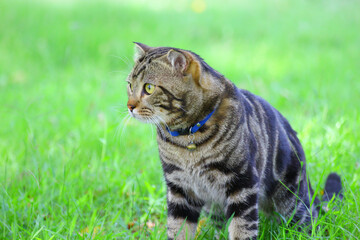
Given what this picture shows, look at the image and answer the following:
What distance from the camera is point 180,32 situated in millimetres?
6793

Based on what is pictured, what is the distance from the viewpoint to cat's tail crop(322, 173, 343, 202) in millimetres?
2414

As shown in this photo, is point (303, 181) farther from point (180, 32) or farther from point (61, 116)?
point (180, 32)

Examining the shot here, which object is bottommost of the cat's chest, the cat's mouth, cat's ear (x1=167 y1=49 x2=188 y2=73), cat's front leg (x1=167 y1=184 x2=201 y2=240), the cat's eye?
cat's front leg (x1=167 y1=184 x2=201 y2=240)

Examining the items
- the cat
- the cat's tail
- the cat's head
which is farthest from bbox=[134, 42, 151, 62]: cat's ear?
the cat's tail

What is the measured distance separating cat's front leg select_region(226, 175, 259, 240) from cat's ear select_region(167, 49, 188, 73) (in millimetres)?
649

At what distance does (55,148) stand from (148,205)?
1144 millimetres

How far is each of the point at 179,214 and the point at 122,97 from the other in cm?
264

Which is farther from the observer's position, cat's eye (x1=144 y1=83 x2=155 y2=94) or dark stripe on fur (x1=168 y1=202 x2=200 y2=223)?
dark stripe on fur (x1=168 y1=202 x2=200 y2=223)

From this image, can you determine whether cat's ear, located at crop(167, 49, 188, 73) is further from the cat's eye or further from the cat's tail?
the cat's tail

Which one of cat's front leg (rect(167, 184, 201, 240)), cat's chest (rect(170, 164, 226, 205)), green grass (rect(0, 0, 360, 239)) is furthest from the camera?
green grass (rect(0, 0, 360, 239))

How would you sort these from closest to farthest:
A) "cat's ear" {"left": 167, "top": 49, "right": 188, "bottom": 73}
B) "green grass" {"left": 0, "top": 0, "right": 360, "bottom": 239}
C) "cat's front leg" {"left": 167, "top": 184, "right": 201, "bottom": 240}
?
1. "cat's ear" {"left": 167, "top": 49, "right": 188, "bottom": 73}
2. "cat's front leg" {"left": 167, "top": 184, "right": 201, "bottom": 240}
3. "green grass" {"left": 0, "top": 0, "right": 360, "bottom": 239}

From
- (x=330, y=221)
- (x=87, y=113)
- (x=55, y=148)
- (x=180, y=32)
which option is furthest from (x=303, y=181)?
(x=180, y=32)

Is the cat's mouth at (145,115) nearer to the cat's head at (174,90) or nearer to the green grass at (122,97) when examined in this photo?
the cat's head at (174,90)

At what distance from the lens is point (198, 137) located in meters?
2.01
